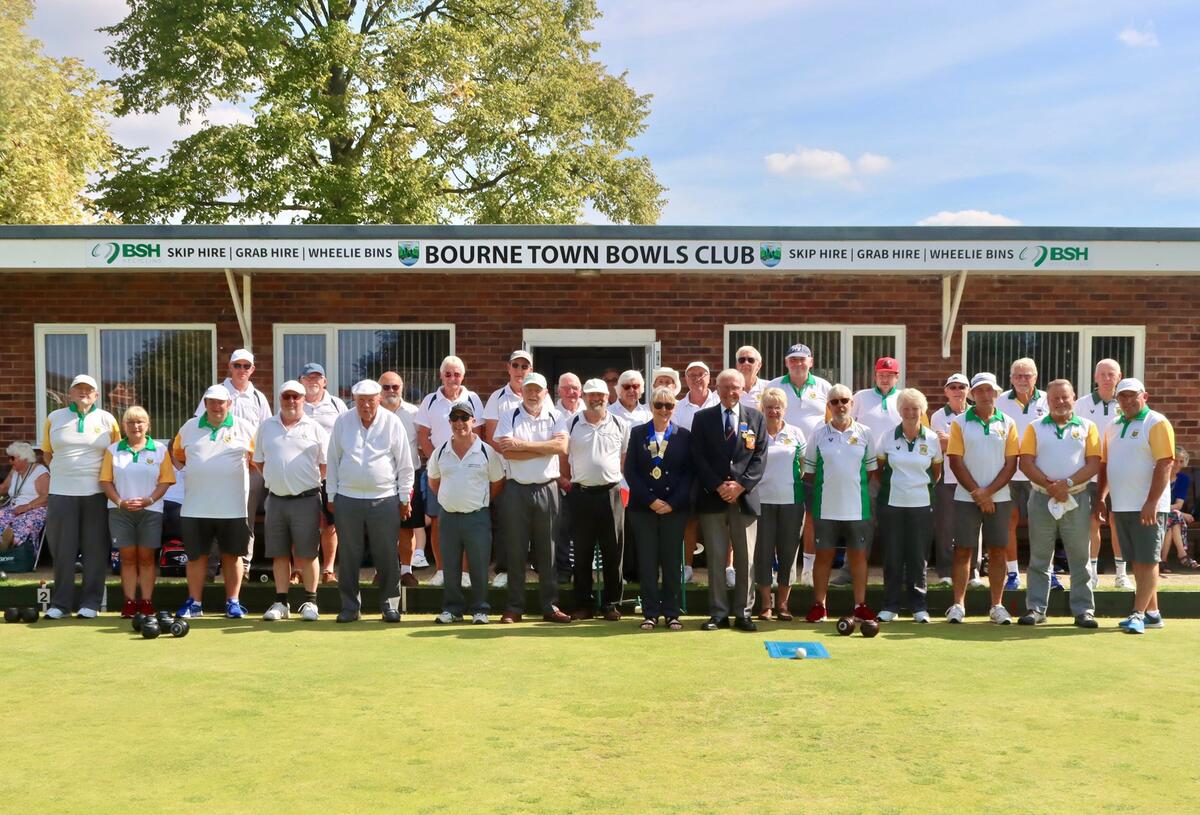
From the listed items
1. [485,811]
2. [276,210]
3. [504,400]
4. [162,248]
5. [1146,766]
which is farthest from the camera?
[276,210]

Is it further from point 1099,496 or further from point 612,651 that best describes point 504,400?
point 1099,496

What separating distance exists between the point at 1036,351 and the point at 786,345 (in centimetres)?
222

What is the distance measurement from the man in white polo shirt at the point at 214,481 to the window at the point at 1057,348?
6.21 m

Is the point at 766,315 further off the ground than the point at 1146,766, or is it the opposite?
the point at 766,315

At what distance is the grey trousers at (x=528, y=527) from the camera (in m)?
7.25

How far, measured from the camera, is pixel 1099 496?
24.9 feet

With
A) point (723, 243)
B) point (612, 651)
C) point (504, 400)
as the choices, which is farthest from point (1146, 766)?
point (723, 243)

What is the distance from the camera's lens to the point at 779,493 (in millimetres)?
7129

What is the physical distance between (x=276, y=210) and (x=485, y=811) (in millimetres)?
19861

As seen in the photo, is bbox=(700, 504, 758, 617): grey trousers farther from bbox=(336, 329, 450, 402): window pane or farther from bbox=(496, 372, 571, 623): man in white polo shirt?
bbox=(336, 329, 450, 402): window pane

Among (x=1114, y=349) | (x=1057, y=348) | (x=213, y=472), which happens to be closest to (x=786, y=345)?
(x=1057, y=348)

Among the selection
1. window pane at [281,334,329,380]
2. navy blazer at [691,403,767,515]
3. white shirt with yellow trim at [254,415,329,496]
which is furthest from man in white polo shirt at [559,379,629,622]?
window pane at [281,334,329,380]

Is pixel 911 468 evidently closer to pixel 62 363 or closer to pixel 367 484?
pixel 367 484

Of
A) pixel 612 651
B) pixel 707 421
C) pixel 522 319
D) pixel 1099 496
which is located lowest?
pixel 612 651
